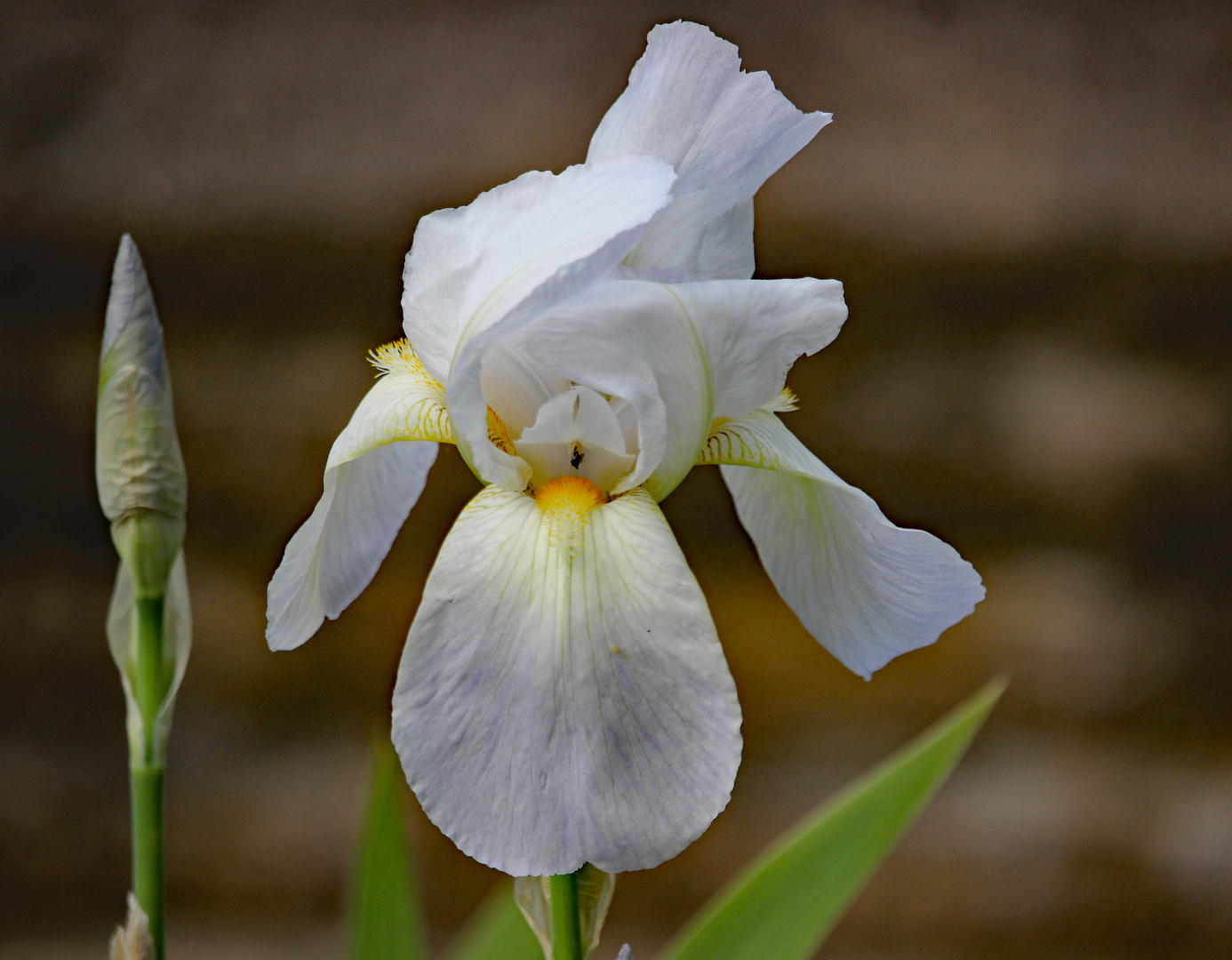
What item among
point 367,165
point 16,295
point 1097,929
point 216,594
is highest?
point 367,165

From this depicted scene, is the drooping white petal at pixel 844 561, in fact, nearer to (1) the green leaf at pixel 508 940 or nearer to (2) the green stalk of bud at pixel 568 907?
(2) the green stalk of bud at pixel 568 907

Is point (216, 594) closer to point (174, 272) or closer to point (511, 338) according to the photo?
point (174, 272)

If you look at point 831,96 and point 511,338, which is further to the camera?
point 831,96

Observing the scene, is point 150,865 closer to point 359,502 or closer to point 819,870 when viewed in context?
point 359,502

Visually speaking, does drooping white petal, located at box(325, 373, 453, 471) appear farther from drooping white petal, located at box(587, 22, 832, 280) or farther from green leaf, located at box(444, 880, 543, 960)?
green leaf, located at box(444, 880, 543, 960)

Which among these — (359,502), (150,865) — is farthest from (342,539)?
(150,865)

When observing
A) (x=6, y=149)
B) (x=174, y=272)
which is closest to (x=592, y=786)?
(x=174, y=272)
